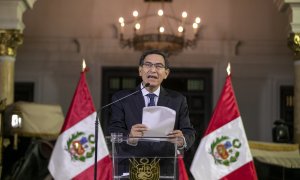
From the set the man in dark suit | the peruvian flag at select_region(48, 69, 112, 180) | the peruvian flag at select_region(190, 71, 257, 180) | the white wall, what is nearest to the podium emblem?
the man in dark suit

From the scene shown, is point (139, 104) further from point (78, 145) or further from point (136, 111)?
point (78, 145)

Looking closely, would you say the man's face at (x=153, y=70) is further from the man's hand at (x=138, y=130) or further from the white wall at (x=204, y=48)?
the white wall at (x=204, y=48)

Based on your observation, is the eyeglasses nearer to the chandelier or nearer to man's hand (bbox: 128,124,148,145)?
man's hand (bbox: 128,124,148,145)

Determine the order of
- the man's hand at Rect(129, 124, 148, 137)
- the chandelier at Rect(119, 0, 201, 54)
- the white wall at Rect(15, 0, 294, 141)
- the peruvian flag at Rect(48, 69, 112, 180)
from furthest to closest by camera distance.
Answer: the white wall at Rect(15, 0, 294, 141), the chandelier at Rect(119, 0, 201, 54), the peruvian flag at Rect(48, 69, 112, 180), the man's hand at Rect(129, 124, 148, 137)

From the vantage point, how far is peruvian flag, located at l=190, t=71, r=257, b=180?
865 centimetres

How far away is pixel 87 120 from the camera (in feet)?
29.8

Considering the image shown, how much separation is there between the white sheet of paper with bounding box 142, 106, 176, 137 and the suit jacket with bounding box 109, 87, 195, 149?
0.90 ft

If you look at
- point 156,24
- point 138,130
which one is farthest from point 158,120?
point 156,24

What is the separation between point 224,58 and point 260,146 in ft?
11.2

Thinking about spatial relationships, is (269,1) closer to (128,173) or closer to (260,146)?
(260,146)

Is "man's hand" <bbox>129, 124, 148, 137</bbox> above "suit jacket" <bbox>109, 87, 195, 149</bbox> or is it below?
below

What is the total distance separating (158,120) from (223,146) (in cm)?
498

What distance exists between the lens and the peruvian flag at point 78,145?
8.85 metres

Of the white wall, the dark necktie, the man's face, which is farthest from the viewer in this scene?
the white wall
